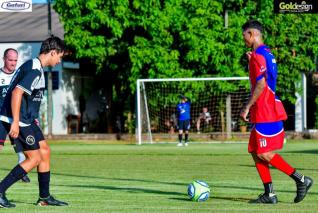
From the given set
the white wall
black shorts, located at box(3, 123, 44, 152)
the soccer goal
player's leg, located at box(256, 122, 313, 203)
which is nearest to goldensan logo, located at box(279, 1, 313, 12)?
the soccer goal

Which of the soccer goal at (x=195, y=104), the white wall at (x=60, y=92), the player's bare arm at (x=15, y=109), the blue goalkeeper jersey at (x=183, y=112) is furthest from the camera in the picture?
the white wall at (x=60, y=92)

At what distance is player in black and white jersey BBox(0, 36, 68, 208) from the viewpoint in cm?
1115

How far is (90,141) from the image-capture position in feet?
133

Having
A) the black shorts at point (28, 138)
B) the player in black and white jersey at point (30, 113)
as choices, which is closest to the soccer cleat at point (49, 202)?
the player in black and white jersey at point (30, 113)

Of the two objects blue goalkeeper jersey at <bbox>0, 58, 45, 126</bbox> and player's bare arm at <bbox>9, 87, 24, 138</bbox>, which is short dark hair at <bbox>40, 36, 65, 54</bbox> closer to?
blue goalkeeper jersey at <bbox>0, 58, 45, 126</bbox>

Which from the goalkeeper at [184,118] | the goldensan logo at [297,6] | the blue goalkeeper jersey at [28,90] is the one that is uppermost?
the goldensan logo at [297,6]

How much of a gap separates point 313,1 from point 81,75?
557 inches

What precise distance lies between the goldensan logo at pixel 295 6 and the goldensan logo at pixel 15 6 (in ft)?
44.3

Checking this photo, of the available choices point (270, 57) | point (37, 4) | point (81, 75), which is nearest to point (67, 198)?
point (270, 57)

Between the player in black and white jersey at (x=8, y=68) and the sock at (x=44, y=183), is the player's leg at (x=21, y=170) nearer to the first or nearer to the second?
the sock at (x=44, y=183)

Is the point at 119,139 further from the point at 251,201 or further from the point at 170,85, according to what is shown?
the point at 251,201

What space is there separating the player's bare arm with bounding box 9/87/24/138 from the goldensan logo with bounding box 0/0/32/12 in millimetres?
19030

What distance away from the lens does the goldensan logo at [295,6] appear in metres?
39.9

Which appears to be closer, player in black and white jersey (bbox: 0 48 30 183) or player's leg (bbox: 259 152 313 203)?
player's leg (bbox: 259 152 313 203)
